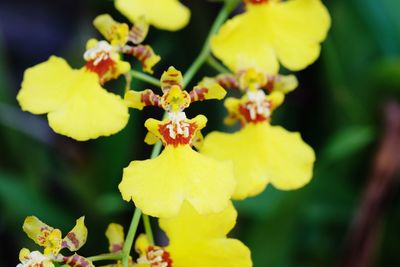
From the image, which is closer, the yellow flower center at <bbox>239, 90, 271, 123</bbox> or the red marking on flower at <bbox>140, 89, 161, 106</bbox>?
the red marking on flower at <bbox>140, 89, 161, 106</bbox>

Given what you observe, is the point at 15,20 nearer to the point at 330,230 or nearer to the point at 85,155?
the point at 85,155

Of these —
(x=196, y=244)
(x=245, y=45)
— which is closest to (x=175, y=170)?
(x=196, y=244)

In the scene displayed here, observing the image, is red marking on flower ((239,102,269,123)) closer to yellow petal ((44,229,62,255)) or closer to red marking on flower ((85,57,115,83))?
red marking on flower ((85,57,115,83))

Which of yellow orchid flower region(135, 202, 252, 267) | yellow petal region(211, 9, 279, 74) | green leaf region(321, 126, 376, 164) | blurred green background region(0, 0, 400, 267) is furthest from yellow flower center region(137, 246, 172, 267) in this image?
green leaf region(321, 126, 376, 164)

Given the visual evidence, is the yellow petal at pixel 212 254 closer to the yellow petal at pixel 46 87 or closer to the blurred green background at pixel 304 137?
the yellow petal at pixel 46 87

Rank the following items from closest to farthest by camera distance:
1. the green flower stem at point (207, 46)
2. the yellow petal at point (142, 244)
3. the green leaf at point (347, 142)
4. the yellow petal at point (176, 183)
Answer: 1. the yellow petal at point (176, 183)
2. the yellow petal at point (142, 244)
3. the green flower stem at point (207, 46)
4. the green leaf at point (347, 142)

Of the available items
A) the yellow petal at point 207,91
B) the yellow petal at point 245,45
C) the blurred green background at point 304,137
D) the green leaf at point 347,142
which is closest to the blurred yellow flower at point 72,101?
the yellow petal at point 207,91

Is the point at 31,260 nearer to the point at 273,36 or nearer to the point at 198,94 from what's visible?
the point at 198,94

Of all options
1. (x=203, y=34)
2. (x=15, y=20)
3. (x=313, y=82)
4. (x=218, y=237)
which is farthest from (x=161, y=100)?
(x=15, y=20)
